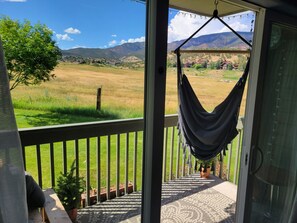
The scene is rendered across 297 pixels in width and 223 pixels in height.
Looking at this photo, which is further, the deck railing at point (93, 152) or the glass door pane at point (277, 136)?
the glass door pane at point (277, 136)

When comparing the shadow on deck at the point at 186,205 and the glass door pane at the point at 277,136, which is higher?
the glass door pane at the point at 277,136

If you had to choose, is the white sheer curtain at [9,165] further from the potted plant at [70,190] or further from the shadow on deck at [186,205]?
the shadow on deck at [186,205]

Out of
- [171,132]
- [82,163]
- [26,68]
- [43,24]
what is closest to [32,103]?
[26,68]

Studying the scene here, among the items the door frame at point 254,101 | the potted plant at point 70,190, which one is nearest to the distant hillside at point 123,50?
the door frame at point 254,101

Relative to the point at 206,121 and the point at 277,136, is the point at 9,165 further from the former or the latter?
the point at 277,136

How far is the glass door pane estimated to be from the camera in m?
1.62

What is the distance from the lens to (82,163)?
1602mm

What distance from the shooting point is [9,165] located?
69 centimetres

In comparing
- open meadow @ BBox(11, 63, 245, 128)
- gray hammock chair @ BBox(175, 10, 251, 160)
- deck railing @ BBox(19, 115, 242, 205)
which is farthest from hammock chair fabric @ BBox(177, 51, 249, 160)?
open meadow @ BBox(11, 63, 245, 128)

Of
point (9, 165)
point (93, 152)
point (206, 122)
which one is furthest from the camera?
point (206, 122)

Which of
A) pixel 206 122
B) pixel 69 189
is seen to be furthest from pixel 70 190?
pixel 206 122

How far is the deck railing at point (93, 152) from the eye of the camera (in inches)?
54.7

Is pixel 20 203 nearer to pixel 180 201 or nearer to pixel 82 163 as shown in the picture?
pixel 82 163

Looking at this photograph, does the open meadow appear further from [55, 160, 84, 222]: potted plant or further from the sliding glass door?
the sliding glass door
